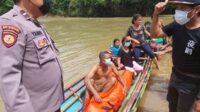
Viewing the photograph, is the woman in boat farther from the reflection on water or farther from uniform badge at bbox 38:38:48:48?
uniform badge at bbox 38:38:48:48

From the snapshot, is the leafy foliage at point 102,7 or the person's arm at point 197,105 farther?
the leafy foliage at point 102,7

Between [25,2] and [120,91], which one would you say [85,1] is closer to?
[120,91]

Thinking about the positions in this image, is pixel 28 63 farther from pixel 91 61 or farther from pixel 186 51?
pixel 91 61

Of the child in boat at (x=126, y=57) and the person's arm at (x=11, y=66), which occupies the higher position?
the person's arm at (x=11, y=66)

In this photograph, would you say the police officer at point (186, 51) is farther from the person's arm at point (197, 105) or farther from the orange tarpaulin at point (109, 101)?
the orange tarpaulin at point (109, 101)

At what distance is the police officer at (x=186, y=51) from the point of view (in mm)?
2818

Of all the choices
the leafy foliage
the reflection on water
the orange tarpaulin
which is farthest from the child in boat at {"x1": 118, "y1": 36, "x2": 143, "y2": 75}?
the leafy foliage

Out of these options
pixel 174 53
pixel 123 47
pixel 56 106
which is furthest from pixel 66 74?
pixel 56 106

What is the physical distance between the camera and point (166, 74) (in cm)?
857

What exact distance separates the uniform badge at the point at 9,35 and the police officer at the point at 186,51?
5.13ft

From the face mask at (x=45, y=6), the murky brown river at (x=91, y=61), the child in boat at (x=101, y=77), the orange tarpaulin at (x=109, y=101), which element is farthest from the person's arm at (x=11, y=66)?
the murky brown river at (x=91, y=61)

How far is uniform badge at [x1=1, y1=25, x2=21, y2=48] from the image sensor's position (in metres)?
1.83

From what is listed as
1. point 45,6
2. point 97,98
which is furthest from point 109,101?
point 45,6

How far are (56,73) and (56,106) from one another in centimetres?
23
